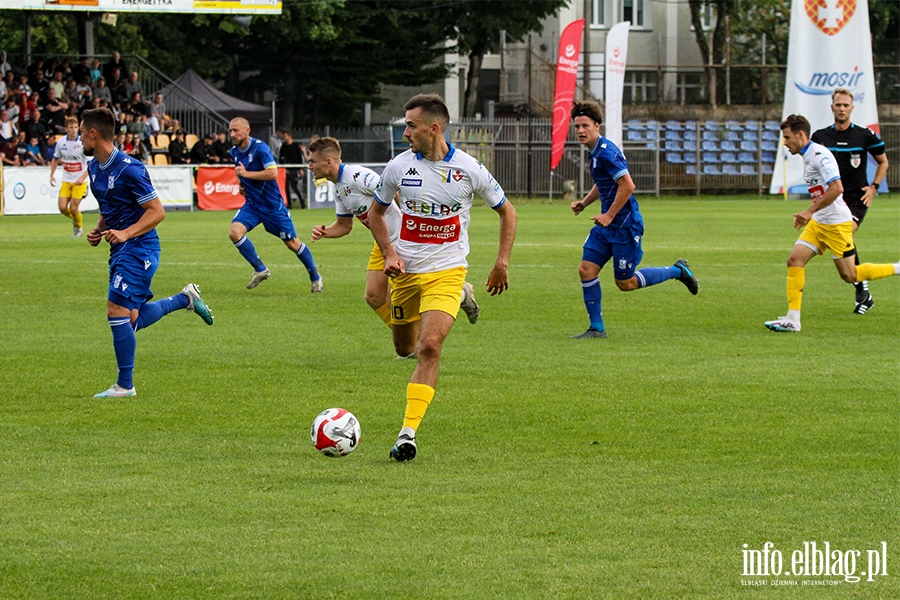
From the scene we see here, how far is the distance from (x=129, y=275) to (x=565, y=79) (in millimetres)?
27884

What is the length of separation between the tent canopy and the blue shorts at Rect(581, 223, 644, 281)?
31.5 metres

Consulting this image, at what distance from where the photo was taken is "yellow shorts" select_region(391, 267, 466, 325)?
7.42 meters

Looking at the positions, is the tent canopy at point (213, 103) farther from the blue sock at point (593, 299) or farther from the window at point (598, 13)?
the blue sock at point (593, 299)

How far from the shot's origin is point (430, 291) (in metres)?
7.49

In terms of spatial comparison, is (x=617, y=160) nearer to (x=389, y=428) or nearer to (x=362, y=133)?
(x=389, y=428)

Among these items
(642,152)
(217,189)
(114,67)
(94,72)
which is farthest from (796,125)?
(642,152)

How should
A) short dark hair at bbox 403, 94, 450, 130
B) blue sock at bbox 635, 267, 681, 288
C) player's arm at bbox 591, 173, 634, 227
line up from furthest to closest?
blue sock at bbox 635, 267, 681, 288
player's arm at bbox 591, 173, 634, 227
short dark hair at bbox 403, 94, 450, 130

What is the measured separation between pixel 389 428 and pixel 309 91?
45.6 meters

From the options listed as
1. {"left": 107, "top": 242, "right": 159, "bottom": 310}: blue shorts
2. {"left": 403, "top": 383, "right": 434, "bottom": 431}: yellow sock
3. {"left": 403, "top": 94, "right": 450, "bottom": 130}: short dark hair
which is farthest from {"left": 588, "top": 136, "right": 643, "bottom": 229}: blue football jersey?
{"left": 403, "top": 383, "right": 434, "bottom": 431}: yellow sock

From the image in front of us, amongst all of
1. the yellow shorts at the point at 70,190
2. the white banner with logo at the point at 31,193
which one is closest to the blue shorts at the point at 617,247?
the yellow shorts at the point at 70,190

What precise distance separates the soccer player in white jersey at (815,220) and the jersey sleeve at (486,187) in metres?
5.21

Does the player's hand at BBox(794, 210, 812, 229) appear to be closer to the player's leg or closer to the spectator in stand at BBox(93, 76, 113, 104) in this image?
the player's leg

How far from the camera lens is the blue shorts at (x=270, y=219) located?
16.6m

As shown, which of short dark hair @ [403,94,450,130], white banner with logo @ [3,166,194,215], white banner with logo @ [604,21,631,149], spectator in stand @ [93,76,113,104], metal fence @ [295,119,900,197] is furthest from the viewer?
metal fence @ [295,119,900,197]
